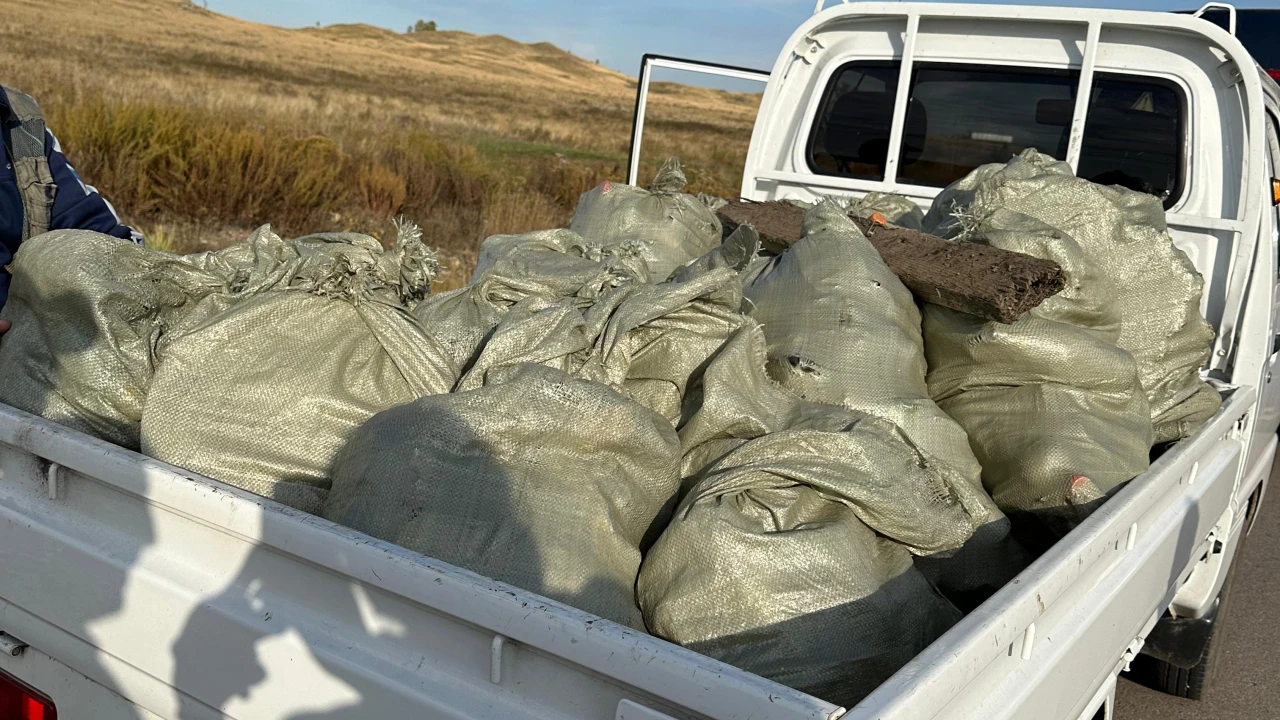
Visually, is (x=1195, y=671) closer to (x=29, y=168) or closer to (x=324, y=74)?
(x=29, y=168)

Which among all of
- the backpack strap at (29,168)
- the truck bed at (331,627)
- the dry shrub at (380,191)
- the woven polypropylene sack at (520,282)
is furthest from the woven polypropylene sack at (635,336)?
the dry shrub at (380,191)

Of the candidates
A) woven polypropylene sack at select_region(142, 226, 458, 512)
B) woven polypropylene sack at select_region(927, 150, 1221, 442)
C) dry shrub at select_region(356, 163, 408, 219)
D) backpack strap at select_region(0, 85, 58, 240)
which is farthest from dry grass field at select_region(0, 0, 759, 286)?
woven polypropylene sack at select_region(927, 150, 1221, 442)

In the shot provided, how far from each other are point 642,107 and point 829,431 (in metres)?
2.81

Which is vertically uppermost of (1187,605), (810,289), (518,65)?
(518,65)

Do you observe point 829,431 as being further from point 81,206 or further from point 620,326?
point 81,206

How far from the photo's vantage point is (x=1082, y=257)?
8.91ft

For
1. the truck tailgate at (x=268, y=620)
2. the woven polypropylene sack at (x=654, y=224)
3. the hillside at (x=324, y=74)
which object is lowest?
the truck tailgate at (x=268, y=620)

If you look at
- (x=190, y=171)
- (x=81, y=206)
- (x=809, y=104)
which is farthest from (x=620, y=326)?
(x=190, y=171)

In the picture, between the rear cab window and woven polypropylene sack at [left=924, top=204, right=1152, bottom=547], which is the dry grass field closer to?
the rear cab window

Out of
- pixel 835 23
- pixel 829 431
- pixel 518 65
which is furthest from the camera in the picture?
pixel 518 65

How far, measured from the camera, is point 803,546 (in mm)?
1743

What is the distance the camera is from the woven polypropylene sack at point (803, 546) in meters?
1.70

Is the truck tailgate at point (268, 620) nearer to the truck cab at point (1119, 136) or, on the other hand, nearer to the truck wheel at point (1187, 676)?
the truck cab at point (1119, 136)

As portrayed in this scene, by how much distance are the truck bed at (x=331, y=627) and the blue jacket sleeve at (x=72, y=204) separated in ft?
4.97
